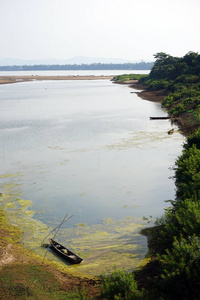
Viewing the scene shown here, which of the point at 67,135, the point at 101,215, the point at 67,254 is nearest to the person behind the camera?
the point at 67,254

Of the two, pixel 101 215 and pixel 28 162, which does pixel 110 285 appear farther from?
pixel 28 162

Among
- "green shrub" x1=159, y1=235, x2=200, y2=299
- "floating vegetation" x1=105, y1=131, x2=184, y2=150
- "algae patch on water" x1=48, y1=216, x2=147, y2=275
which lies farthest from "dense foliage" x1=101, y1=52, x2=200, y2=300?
"floating vegetation" x1=105, y1=131, x2=184, y2=150

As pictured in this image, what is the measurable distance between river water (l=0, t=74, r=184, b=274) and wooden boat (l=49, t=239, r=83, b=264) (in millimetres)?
381

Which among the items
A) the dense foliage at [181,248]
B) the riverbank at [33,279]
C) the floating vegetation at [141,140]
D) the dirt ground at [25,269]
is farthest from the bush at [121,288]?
the floating vegetation at [141,140]

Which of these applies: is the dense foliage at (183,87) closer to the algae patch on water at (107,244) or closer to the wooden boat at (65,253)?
the algae patch on water at (107,244)

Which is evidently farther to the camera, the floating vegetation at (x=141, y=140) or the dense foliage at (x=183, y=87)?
the dense foliage at (x=183, y=87)

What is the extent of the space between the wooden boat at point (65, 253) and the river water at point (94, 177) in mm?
381

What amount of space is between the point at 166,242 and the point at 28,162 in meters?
19.8

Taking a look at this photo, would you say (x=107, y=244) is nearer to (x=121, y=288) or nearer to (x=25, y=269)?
(x=25, y=269)

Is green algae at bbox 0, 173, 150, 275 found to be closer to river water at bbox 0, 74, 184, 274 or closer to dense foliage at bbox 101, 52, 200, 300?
river water at bbox 0, 74, 184, 274

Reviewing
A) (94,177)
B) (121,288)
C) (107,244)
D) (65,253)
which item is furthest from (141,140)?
(121,288)

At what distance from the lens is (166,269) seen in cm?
1193

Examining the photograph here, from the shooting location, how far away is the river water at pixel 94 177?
18.3 metres

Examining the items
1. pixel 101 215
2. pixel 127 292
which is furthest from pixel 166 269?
pixel 101 215
